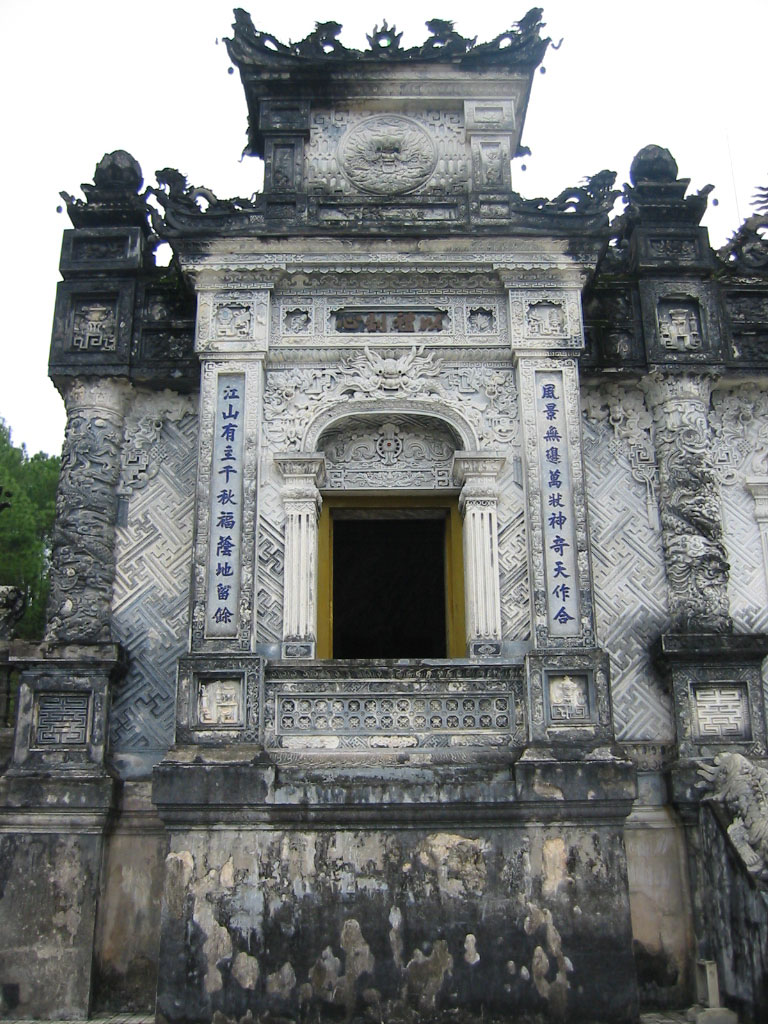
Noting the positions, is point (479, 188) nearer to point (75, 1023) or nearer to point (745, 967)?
point (745, 967)

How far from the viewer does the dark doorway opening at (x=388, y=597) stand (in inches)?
571

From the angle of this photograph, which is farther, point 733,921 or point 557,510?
point 557,510

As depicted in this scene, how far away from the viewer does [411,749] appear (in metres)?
9.38

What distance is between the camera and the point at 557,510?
1025 cm

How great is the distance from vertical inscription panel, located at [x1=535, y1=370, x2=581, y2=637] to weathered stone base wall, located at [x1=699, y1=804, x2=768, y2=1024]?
207 centimetres

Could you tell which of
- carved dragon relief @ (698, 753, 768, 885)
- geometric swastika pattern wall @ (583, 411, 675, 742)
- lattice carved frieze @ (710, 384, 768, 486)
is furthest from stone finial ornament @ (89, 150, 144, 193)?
carved dragon relief @ (698, 753, 768, 885)

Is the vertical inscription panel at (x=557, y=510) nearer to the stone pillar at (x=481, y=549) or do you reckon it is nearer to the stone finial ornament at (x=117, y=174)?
the stone pillar at (x=481, y=549)

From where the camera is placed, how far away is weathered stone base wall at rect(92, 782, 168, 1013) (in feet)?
30.7

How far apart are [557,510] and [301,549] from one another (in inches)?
95.6

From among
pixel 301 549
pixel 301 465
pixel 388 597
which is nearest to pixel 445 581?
pixel 301 549

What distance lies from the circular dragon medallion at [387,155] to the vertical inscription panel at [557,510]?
9.07 feet

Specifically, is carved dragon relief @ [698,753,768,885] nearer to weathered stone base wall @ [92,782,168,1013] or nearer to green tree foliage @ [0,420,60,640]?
weathered stone base wall @ [92,782,168,1013]

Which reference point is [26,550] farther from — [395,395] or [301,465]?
[395,395]

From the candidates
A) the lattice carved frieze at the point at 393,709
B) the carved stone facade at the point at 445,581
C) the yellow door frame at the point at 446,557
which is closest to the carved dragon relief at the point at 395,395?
the carved stone facade at the point at 445,581
